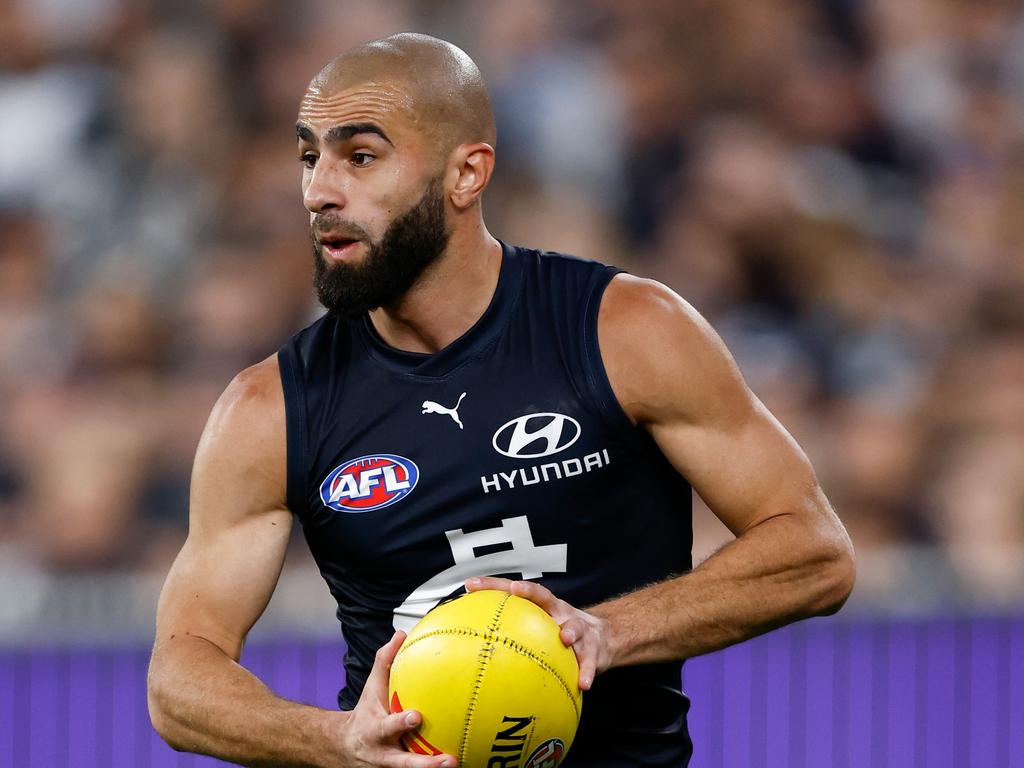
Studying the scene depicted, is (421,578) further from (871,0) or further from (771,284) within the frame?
(871,0)

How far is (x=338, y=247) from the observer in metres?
4.52

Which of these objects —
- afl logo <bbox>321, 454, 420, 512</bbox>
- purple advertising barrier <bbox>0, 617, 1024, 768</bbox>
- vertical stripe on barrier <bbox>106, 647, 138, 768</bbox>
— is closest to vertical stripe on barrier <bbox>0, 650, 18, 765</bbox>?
purple advertising barrier <bbox>0, 617, 1024, 768</bbox>

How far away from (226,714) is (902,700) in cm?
375

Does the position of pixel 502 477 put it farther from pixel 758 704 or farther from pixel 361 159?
pixel 758 704

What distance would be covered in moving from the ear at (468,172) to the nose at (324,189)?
332 mm

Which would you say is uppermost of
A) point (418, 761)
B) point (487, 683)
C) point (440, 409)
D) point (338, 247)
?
point (338, 247)

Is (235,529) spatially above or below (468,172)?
below

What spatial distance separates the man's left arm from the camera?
428cm

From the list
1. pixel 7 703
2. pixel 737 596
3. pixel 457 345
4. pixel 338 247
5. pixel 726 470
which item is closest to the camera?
pixel 737 596

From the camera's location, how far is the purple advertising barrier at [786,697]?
7051 millimetres

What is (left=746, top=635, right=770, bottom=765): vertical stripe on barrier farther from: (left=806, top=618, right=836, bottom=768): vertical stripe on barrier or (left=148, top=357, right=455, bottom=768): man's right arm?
(left=148, top=357, right=455, bottom=768): man's right arm

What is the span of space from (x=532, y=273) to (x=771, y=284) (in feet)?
15.2

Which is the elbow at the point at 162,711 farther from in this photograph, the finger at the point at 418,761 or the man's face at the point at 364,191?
the man's face at the point at 364,191

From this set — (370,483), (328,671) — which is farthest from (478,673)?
(328,671)
